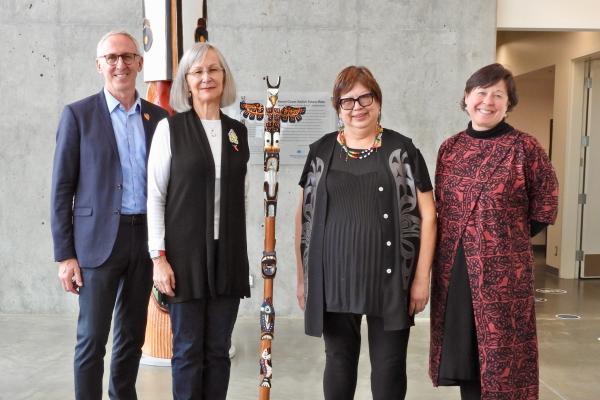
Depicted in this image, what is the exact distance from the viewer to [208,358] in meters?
2.29

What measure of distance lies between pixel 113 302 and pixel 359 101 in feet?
3.90

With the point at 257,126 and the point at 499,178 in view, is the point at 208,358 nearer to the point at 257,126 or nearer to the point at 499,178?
the point at 499,178

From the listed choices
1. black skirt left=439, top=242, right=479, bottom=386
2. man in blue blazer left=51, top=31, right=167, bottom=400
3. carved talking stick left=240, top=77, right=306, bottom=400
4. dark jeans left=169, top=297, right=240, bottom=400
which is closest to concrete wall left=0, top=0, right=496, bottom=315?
carved talking stick left=240, top=77, right=306, bottom=400

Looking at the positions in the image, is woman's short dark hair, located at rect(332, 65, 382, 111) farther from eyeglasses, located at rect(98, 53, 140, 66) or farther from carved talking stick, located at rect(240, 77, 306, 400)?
eyeglasses, located at rect(98, 53, 140, 66)

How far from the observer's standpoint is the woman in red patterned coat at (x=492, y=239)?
87.5 inches

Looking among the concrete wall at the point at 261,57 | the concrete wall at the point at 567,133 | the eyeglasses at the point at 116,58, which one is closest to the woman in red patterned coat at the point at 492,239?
the eyeglasses at the point at 116,58

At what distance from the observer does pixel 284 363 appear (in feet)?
12.6

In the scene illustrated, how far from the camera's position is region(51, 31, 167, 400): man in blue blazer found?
2309 mm

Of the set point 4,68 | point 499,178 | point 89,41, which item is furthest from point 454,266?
point 4,68

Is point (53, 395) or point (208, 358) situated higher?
point (208, 358)

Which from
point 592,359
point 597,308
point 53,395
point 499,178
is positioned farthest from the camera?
point 597,308

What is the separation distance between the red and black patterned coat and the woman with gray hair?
80cm

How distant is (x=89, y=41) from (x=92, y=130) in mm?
2786

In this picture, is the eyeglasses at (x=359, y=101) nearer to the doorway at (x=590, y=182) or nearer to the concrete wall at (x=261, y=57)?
the concrete wall at (x=261, y=57)
